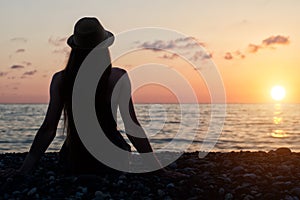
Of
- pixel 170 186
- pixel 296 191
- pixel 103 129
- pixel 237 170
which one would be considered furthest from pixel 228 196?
pixel 103 129

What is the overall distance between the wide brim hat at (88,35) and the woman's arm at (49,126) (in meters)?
0.59

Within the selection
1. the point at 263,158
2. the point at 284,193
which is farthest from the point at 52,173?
the point at 263,158

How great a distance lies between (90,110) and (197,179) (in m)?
1.85

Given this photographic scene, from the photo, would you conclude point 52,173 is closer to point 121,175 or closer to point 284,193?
point 121,175

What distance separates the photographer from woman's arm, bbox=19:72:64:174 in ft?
20.2

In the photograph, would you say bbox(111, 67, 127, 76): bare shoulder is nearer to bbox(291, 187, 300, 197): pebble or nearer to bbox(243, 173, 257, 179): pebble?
bbox(243, 173, 257, 179): pebble

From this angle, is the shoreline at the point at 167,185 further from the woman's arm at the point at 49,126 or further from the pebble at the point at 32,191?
the woman's arm at the point at 49,126

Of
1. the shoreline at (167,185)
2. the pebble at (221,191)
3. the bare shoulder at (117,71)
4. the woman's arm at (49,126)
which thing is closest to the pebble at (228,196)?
the shoreline at (167,185)

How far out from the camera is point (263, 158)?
915 centimetres

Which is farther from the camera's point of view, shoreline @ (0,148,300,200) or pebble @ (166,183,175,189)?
pebble @ (166,183,175,189)

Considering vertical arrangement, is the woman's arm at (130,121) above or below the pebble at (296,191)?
below

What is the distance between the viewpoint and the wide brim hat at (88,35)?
5969 millimetres

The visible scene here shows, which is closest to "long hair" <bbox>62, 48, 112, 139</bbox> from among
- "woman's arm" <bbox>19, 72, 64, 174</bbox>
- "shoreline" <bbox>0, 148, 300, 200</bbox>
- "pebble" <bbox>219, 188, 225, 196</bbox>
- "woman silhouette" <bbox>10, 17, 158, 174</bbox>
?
"woman silhouette" <bbox>10, 17, 158, 174</bbox>

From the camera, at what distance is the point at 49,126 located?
6168mm
